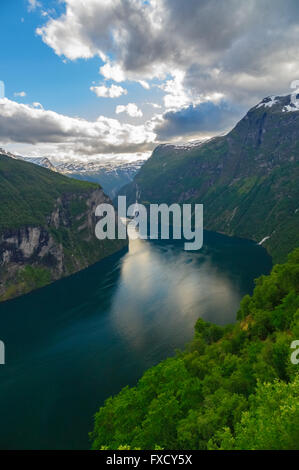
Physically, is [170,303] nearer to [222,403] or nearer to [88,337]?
[88,337]

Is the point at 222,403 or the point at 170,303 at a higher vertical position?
the point at 222,403

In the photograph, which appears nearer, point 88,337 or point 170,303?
point 88,337

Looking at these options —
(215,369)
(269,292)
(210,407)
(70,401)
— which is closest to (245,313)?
(269,292)

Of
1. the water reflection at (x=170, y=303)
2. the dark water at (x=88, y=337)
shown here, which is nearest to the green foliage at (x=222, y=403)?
the dark water at (x=88, y=337)

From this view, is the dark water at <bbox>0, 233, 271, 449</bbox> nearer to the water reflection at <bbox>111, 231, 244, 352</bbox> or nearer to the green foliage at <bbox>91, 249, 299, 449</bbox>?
the water reflection at <bbox>111, 231, 244, 352</bbox>

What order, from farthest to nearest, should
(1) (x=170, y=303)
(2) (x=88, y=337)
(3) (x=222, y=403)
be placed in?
(1) (x=170, y=303) < (2) (x=88, y=337) < (3) (x=222, y=403)

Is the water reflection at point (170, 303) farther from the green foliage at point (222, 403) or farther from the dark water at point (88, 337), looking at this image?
the green foliage at point (222, 403)

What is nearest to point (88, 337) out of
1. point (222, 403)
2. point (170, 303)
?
point (170, 303)
